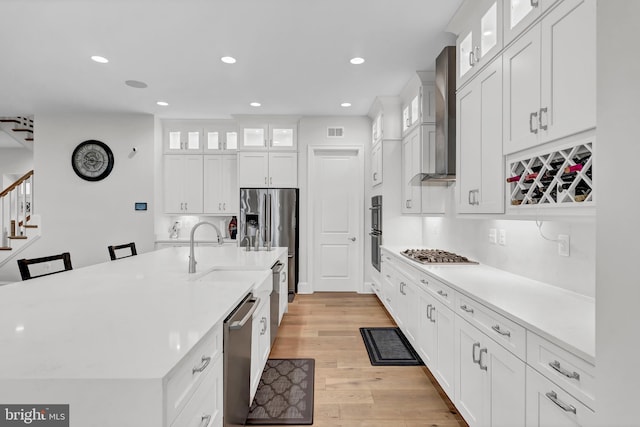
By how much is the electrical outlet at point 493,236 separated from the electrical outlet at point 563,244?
670 mm

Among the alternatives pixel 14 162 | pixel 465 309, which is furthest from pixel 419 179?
pixel 14 162

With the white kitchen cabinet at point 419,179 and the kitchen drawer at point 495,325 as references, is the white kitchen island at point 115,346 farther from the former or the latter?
the white kitchen cabinet at point 419,179

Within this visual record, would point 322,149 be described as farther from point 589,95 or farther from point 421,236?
point 589,95

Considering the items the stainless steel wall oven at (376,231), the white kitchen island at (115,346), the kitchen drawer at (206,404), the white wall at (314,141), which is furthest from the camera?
the white wall at (314,141)

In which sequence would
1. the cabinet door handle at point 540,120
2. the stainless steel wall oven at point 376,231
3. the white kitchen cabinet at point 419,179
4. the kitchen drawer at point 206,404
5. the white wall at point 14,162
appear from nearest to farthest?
the kitchen drawer at point 206,404 → the cabinet door handle at point 540,120 → the white kitchen cabinet at point 419,179 → the stainless steel wall oven at point 376,231 → the white wall at point 14,162

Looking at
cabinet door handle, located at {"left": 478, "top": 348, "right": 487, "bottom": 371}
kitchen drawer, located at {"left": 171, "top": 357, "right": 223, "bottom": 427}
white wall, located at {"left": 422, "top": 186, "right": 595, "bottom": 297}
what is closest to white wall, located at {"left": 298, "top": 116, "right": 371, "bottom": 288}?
white wall, located at {"left": 422, "top": 186, "right": 595, "bottom": 297}

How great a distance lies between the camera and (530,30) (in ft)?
5.22

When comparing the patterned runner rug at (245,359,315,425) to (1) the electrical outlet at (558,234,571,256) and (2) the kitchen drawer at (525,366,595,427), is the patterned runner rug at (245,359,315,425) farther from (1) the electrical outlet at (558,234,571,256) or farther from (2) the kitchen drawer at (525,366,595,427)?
(1) the electrical outlet at (558,234,571,256)

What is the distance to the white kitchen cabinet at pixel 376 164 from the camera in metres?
4.35

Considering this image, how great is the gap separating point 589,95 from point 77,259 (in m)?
6.36

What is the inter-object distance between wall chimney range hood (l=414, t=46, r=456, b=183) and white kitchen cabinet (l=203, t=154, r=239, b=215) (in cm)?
361


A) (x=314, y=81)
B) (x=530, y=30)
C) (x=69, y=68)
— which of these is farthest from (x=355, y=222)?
(x=69, y=68)

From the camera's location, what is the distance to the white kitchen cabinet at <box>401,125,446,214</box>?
3338 mm

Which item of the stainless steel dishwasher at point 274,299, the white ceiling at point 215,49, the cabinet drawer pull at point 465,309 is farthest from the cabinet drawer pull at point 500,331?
the white ceiling at point 215,49
